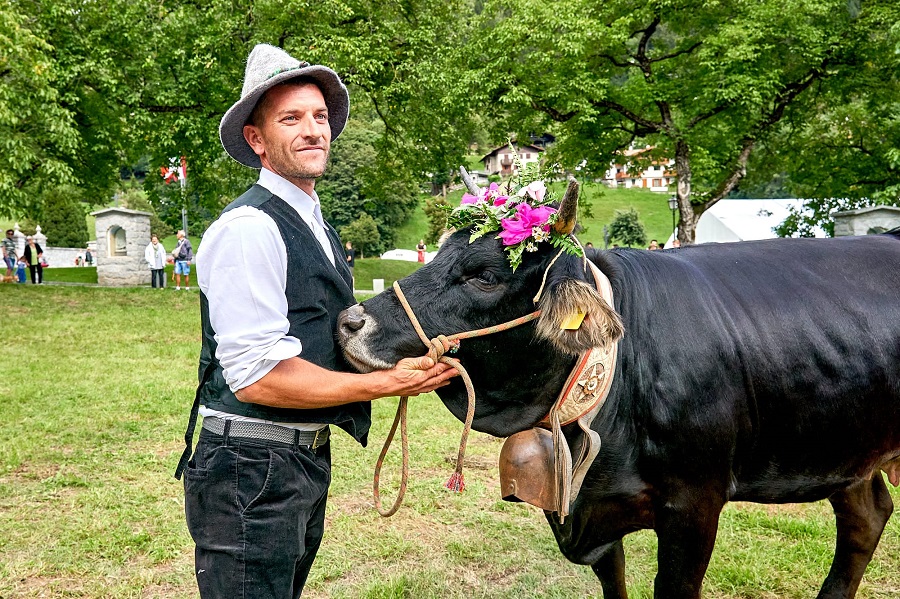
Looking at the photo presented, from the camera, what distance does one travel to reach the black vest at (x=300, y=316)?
88.9 inches

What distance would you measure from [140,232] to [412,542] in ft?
61.9

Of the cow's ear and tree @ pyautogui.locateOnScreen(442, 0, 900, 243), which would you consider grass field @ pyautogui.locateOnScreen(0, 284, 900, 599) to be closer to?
the cow's ear

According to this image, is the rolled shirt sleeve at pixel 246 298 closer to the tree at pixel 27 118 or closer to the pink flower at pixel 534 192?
the pink flower at pixel 534 192

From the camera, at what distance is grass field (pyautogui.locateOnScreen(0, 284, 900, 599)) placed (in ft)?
12.6

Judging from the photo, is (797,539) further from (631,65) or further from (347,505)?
(631,65)

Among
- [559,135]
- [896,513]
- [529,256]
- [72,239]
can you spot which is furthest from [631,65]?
[72,239]

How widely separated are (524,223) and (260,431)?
1063 millimetres

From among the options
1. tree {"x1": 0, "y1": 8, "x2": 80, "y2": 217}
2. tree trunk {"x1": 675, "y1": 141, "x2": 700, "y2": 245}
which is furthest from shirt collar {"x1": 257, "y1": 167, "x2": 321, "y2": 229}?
tree trunk {"x1": 675, "y1": 141, "x2": 700, "y2": 245}

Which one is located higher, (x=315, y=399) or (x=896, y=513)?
(x=315, y=399)

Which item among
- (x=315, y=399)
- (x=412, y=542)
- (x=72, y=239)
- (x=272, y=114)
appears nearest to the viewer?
(x=315, y=399)

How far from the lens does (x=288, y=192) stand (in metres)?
2.40

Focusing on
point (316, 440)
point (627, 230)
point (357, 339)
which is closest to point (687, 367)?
point (357, 339)

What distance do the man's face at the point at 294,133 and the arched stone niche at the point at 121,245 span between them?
19.8 meters

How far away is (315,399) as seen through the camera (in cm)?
218
